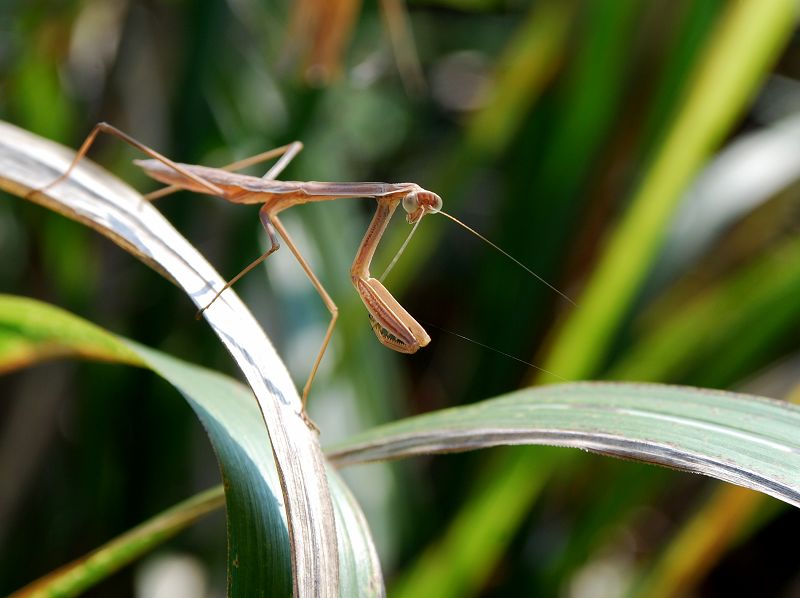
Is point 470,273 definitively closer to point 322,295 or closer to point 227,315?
point 322,295

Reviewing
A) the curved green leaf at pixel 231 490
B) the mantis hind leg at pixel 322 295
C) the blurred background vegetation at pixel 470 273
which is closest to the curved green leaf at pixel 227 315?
the curved green leaf at pixel 231 490

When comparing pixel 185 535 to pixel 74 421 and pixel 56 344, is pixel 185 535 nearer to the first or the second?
pixel 74 421

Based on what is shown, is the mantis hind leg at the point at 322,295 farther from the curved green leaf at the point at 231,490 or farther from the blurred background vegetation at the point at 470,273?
the blurred background vegetation at the point at 470,273

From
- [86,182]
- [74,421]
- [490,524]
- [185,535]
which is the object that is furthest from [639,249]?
[74,421]

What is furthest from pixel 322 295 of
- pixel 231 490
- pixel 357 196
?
pixel 231 490

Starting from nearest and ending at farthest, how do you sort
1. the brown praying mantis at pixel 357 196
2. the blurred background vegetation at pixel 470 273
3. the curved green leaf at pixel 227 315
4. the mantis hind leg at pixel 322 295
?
1. the curved green leaf at pixel 227 315
2. the brown praying mantis at pixel 357 196
3. the mantis hind leg at pixel 322 295
4. the blurred background vegetation at pixel 470 273

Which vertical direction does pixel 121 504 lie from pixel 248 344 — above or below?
above
